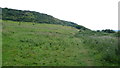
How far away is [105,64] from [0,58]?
1103 centimetres

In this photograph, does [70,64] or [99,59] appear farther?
[99,59]

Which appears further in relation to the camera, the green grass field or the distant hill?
the distant hill

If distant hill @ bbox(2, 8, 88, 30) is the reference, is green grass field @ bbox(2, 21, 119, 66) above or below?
below

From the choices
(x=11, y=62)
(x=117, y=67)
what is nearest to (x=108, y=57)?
(x=117, y=67)

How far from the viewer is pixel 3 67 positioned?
1344 centimetres

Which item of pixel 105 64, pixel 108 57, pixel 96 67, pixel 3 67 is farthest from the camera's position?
pixel 108 57

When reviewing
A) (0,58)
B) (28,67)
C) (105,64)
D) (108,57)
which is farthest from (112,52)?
(0,58)

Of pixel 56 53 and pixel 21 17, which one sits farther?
pixel 21 17

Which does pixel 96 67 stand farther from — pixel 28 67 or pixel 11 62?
pixel 11 62

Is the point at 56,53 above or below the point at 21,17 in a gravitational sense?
below

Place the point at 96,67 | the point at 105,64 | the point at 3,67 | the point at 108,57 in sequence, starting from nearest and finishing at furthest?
1. the point at 3,67
2. the point at 96,67
3. the point at 105,64
4. the point at 108,57

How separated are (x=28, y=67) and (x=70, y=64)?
4.27m

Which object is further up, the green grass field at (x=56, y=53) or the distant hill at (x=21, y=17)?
the distant hill at (x=21, y=17)

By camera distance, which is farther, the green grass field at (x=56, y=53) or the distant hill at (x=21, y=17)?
the distant hill at (x=21, y=17)
